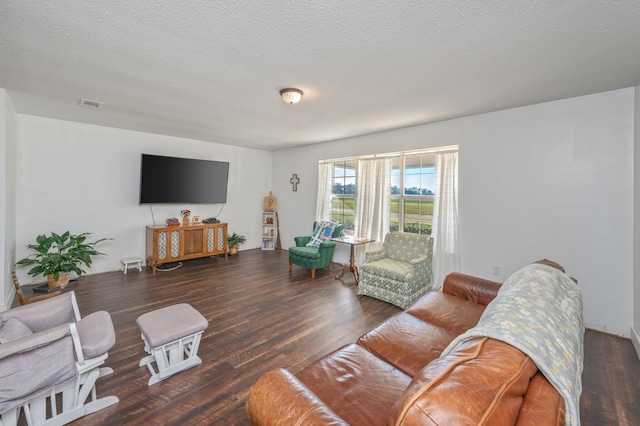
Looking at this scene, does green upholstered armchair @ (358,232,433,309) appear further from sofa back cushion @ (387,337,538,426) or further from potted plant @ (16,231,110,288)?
potted plant @ (16,231,110,288)

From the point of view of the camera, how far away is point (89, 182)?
4461 mm

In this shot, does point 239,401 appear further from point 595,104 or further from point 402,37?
point 595,104

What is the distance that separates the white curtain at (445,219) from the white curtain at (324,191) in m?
2.20

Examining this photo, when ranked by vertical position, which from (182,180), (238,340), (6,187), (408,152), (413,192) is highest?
(408,152)

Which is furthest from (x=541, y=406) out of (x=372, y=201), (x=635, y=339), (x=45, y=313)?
(x=372, y=201)

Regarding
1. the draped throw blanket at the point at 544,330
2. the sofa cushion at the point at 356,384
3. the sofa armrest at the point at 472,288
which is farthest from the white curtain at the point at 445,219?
the sofa cushion at the point at 356,384

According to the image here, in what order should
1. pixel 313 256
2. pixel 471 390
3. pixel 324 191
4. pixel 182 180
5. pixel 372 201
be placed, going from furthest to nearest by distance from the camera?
pixel 324 191, pixel 182 180, pixel 372 201, pixel 313 256, pixel 471 390

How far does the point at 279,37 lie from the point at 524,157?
3109 millimetres

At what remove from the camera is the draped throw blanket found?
0.88m

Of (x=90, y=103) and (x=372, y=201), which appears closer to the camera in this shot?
(x=90, y=103)

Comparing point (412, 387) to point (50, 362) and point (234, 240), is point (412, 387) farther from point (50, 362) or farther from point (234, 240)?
point (234, 240)

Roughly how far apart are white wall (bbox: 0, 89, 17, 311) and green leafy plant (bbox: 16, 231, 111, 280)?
32 cm

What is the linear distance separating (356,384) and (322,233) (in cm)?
376

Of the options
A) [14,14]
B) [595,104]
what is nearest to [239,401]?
[14,14]
